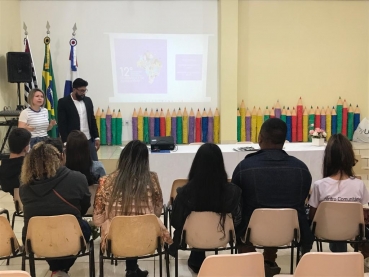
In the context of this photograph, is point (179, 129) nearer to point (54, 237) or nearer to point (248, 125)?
point (248, 125)

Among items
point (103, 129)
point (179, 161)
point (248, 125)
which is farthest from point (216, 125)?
point (179, 161)

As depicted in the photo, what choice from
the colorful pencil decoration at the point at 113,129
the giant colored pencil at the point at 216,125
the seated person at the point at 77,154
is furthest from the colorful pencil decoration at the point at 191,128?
the seated person at the point at 77,154

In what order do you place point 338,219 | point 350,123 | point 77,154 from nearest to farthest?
point 338,219 → point 77,154 → point 350,123

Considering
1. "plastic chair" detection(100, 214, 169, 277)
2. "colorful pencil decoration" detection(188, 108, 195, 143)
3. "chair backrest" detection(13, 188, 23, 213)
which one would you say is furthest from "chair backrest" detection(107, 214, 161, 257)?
"colorful pencil decoration" detection(188, 108, 195, 143)

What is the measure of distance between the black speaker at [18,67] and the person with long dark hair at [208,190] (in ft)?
14.3

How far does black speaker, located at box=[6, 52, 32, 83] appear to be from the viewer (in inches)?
229

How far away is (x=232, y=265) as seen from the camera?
1679mm

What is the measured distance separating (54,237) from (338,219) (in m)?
1.79

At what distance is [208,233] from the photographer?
2.47 metres

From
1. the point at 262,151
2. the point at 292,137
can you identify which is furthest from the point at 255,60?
the point at 262,151

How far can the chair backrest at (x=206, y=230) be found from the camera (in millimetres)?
2443

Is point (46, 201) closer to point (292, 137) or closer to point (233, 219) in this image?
point (233, 219)

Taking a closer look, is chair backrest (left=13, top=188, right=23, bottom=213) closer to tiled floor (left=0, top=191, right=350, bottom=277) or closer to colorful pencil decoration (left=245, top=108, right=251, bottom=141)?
tiled floor (left=0, top=191, right=350, bottom=277)

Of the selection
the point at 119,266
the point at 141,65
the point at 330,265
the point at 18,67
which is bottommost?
the point at 119,266
